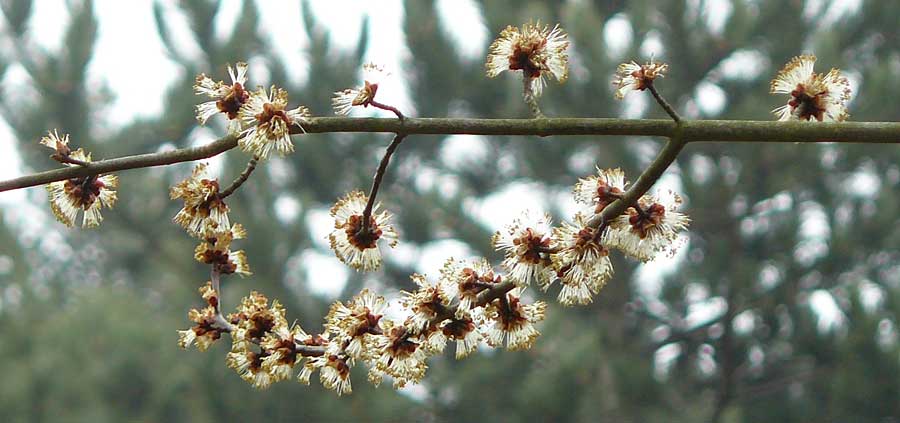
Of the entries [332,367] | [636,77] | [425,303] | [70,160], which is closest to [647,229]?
[636,77]

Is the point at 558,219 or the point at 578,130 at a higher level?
the point at 558,219

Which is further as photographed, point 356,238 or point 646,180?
point 356,238

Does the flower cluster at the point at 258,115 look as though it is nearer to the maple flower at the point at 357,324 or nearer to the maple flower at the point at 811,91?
the maple flower at the point at 357,324

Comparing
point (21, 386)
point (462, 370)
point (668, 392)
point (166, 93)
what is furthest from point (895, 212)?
point (21, 386)

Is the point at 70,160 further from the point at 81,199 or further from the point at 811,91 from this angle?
the point at 811,91

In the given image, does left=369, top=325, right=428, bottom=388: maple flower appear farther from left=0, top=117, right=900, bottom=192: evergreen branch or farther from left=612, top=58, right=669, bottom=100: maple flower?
left=612, top=58, right=669, bottom=100: maple flower

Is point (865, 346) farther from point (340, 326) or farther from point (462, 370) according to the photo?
point (340, 326)

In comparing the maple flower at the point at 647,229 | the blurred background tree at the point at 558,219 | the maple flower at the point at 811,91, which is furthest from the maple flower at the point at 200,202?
the blurred background tree at the point at 558,219
